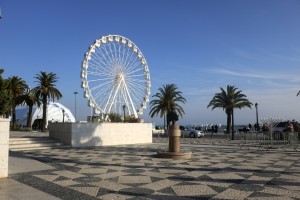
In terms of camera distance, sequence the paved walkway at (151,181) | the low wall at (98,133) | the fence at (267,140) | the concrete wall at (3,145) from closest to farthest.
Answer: the paved walkway at (151,181)
the concrete wall at (3,145)
the fence at (267,140)
the low wall at (98,133)

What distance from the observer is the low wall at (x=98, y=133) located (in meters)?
22.4

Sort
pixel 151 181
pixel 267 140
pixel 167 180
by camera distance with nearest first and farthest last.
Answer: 1. pixel 151 181
2. pixel 167 180
3. pixel 267 140

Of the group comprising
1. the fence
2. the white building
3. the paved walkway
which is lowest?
the paved walkway

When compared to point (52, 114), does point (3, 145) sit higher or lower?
lower

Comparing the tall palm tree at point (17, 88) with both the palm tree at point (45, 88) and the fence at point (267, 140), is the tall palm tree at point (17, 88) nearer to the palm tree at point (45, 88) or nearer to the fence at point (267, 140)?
the palm tree at point (45, 88)

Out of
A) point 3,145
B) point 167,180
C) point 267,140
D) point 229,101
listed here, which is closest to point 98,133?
point 267,140

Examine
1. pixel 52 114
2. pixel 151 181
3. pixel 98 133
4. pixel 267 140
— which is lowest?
pixel 151 181

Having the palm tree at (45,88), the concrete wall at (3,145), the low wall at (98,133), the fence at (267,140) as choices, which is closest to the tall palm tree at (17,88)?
the palm tree at (45,88)

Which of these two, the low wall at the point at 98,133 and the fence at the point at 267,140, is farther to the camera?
the low wall at the point at 98,133

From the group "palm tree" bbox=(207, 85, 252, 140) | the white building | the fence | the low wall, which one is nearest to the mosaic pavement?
the fence

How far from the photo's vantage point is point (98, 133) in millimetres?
24000

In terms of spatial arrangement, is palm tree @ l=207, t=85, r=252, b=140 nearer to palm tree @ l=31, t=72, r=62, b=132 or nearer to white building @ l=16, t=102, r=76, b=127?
palm tree @ l=31, t=72, r=62, b=132

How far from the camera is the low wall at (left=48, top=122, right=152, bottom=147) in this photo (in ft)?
73.6

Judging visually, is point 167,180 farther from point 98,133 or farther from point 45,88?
point 45,88
